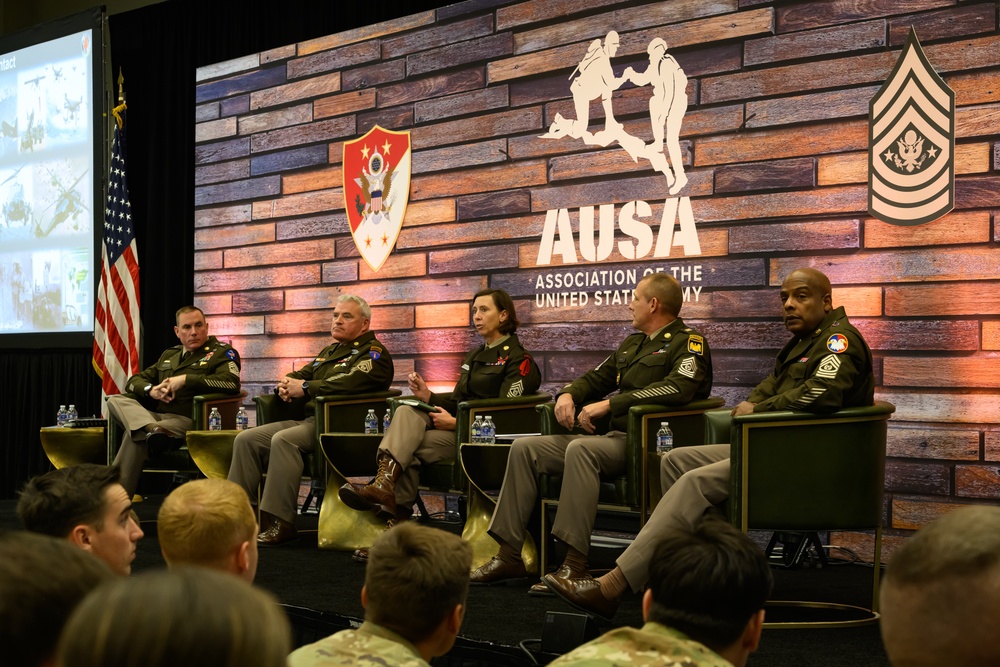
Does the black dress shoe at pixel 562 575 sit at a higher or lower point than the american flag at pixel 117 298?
lower

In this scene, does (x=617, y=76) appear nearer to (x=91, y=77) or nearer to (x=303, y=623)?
(x=303, y=623)

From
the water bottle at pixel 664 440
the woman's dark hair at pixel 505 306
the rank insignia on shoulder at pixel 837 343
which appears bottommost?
the water bottle at pixel 664 440

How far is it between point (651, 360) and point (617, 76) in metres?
1.50

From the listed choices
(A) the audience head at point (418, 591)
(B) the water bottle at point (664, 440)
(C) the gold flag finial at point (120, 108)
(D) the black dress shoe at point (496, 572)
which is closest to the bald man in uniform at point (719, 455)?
(B) the water bottle at point (664, 440)

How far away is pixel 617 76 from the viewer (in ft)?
16.7

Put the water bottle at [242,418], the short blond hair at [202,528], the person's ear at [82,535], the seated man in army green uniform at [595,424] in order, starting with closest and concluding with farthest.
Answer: the short blond hair at [202,528], the person's ear at [82,535], the seated man in army green uniform at [595,424], the water bottle at [242,418]

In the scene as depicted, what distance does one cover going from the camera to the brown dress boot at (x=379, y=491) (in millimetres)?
4684

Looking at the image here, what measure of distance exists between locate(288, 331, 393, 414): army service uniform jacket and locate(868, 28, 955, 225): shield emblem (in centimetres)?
240

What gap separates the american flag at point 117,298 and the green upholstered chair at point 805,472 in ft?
15.3

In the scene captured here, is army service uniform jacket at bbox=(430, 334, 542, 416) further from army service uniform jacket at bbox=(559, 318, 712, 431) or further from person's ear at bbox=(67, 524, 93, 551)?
person's ear at bbox=(67, 524, 93, 551)

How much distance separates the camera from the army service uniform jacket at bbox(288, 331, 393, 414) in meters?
5.32

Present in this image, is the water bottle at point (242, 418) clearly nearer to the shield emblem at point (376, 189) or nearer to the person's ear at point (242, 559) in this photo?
the shield emblem at point (376, 189)

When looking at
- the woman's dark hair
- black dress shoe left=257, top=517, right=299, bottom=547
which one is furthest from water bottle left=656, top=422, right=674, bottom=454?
black dress shoe left=257, top=517, right=299, bottom=547

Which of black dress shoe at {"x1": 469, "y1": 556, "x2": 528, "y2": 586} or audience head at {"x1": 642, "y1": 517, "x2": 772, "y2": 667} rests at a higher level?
audience head at {"x1": 642, "y1": 517, "x2": 772, "y2": 667}
